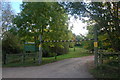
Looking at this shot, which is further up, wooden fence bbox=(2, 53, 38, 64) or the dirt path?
wooden fence bbox=(2, 53, 38, 64)

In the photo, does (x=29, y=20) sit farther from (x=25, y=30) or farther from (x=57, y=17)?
(x=57, y=17)

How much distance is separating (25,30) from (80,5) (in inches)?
320

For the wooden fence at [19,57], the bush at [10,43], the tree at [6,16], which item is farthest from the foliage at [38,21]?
the tree at [6,16]

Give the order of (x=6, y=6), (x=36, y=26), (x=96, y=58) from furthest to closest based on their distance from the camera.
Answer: (x=6, y=6)
(x=36, y=26)
(x=96, y=58)

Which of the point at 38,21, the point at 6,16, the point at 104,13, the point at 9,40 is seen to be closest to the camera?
the point at 104,13

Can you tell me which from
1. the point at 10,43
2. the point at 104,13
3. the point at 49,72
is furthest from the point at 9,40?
the point at 104,13

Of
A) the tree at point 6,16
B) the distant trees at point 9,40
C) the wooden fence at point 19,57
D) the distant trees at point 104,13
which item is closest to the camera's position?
the distant trees at point 104,13

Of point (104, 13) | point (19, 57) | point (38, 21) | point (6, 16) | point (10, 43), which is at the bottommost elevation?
point (19, 57)

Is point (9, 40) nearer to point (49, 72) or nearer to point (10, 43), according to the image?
point (10, 43)

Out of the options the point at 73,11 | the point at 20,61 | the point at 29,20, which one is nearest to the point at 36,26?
the point at 29,20

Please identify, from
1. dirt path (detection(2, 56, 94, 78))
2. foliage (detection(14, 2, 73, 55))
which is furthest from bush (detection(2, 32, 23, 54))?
dirt path (detection(2, 56, 94, 78))

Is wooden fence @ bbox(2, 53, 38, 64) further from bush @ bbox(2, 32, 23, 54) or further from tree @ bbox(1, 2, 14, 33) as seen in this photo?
tree @ bbox(1, 2, 14, 33)

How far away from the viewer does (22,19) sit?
13.7 m

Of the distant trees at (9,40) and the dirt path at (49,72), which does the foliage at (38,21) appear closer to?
the distant trees at (9,40)
